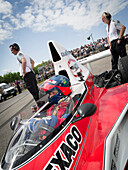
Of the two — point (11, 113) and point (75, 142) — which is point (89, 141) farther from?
point (11, 113)

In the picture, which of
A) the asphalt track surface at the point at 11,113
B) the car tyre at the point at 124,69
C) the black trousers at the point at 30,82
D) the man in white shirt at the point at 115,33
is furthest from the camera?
the black trousers at the point at 30,82

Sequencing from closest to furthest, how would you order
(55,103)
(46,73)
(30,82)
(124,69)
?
(55,103) → (124,69) → (30,82) → (46,73)

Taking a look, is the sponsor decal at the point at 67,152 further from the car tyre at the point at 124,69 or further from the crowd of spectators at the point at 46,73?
the crowd of spectators at the point at 46,73

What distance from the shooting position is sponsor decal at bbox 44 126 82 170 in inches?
38.3

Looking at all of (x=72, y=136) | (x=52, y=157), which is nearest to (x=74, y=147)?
(x=72, y=136)

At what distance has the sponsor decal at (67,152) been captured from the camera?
3.19 ft

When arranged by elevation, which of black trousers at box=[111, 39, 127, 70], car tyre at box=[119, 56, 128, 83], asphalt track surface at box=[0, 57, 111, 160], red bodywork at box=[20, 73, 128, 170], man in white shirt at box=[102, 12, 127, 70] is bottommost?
asphalt track surface at box=[0, 57, 111, 160]

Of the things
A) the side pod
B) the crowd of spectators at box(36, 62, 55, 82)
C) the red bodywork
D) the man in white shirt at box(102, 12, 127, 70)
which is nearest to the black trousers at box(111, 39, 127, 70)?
the man in white shirt at box(102, 12, 127, 70)

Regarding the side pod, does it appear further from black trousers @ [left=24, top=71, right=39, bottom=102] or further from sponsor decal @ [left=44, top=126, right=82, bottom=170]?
black trousers @ [left=24, top=71, right=39, bottom=102]

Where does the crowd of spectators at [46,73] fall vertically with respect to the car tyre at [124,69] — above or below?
below

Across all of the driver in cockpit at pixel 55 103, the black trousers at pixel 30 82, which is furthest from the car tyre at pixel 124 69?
the black trousers at pixel 30 82

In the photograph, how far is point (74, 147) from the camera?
3.74 ft

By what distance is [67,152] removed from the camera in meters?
1.08

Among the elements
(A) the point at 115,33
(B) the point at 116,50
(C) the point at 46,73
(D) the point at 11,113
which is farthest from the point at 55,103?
(C) the point at 46,73
